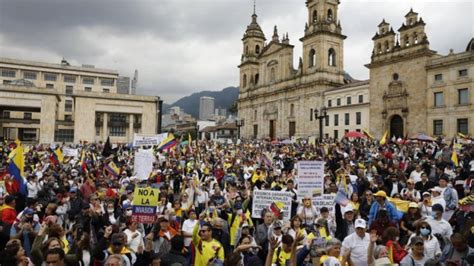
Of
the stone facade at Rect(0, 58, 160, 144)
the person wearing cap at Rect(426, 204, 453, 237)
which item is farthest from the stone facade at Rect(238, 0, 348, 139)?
the person wearing cap at Rect(426, 204, 453, 237)

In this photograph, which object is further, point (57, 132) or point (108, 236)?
point (57, 132)

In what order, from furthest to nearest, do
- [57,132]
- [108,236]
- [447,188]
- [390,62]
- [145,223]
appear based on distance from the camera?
1. [57,132]
2. [390,62]
3. [447,188]
4. [145,223]
5. [108,236]

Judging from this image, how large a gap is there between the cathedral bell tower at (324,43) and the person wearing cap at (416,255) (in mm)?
50177

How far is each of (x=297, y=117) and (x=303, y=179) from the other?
49.4 metres

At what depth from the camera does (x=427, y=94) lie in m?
37.7

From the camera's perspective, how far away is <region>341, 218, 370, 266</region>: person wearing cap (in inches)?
206

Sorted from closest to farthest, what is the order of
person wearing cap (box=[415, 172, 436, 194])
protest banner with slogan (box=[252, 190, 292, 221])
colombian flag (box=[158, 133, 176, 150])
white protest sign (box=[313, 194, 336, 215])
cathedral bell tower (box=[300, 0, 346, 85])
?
1. protest banner with slogan (box=[252, 190, 292, 221])
2. white protest sign (box=[313, 194, 336, 215])
3. person wearing cap (box=[415, 172, 436, 194])
4. colombian flag (box=[158, 133, 176, 150])
5. cathedral bell tower (box=[300, 0, 346, 85])

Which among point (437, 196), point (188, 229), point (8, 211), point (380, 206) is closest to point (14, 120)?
point (8, 211)

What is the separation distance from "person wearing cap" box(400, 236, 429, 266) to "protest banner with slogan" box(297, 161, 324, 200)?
11.2 feet

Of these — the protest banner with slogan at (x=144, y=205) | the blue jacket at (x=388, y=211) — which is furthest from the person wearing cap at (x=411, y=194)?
the protest banner with slogan at (x=144, y=205)

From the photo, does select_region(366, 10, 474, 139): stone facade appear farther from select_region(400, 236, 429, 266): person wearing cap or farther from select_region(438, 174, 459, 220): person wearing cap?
select_region(400, 236, 429, 266): person wearing cap

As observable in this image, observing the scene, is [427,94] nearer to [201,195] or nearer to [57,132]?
[201,195]

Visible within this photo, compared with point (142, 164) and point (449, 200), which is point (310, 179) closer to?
point (449, 200)


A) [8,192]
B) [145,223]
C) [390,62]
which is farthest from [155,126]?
[145,223]
